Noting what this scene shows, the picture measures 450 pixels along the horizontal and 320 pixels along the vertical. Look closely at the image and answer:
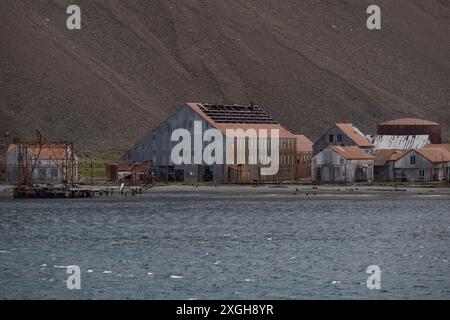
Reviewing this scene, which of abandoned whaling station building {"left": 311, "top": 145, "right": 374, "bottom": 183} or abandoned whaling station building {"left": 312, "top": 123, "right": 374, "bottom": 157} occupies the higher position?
abandoned whaling station building {"left": 312, "top": 123, "right": 374, "bottom": 157}

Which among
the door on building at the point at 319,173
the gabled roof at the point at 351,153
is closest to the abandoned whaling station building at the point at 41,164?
the door on building at the point at 319,173

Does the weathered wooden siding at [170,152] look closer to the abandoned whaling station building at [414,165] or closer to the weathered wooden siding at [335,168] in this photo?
the weathered wooden siding at [335,168]

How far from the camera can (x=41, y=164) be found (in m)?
141

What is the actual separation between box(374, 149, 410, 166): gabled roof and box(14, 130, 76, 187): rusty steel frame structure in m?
30.6

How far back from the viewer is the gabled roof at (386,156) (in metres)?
143

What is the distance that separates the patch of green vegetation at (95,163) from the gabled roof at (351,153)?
24706 mm

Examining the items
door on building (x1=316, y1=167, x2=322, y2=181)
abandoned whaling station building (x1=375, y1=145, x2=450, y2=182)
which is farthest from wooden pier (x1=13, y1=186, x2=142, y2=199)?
Answer: abandoned whaling station building (x1=375, y1=145, x2=450, y2=182)

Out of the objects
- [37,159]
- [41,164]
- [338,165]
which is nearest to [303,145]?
[338,165]

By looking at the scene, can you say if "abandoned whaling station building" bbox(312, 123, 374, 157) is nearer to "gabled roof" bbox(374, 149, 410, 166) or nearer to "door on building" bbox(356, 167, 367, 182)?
"gabled roof" bbox(374, 149, 410, 166)

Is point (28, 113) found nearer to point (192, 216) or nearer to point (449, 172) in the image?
point (449, 172)

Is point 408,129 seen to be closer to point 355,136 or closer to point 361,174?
point 355,136

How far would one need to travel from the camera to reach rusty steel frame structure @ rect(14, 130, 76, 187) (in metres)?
134
